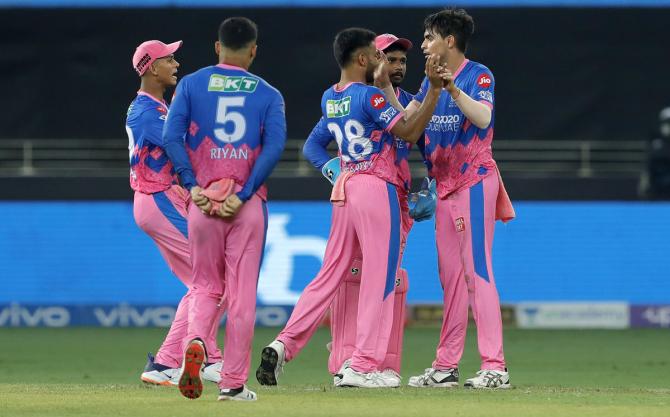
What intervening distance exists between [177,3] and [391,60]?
11.8 m

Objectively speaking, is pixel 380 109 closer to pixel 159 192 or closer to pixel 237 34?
pixel 237 34

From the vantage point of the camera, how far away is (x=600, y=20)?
20203 millimetres

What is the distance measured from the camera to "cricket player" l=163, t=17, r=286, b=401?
292 inches

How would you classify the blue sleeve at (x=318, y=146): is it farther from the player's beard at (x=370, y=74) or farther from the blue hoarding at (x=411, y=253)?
the blue hoarding at (x=411, y=253)

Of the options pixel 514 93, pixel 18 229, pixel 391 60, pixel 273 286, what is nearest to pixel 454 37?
pixel 391 60

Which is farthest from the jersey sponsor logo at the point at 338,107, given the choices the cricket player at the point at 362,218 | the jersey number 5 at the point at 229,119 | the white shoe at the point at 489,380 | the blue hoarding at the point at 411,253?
the blue hoarding at the point at 411,253

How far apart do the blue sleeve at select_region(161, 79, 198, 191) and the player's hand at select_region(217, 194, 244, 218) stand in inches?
7.6

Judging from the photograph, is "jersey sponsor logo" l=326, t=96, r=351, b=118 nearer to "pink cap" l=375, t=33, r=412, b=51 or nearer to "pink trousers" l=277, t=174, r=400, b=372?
"pink trousers" l=277, t=174, r=400, b=372

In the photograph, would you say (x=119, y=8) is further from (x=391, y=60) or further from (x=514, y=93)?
(x=391, y=60)

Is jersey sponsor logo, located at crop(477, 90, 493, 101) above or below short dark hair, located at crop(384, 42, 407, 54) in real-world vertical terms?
below

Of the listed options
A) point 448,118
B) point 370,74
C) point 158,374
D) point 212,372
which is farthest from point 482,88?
point 158,374

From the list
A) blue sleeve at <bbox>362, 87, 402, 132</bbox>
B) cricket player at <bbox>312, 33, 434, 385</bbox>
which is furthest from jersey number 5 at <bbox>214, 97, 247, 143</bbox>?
cricket player at <bbox>312, 33, 434, 385</bbox>

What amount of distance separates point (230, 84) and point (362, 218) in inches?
51.0

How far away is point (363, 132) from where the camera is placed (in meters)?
8.42
